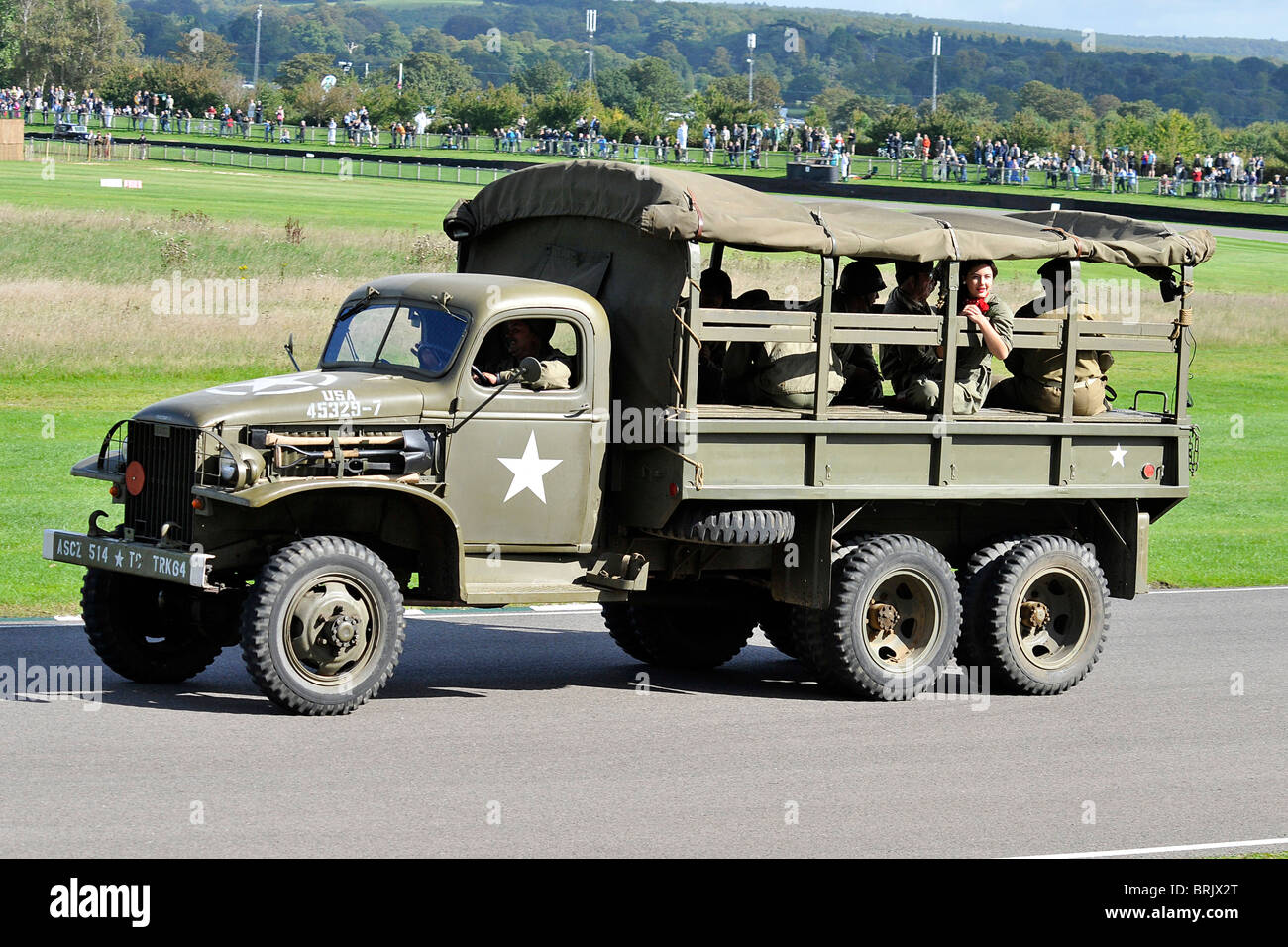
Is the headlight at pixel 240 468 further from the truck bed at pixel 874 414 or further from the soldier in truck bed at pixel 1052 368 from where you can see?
the soldier in truck bed at pixel 1052 368

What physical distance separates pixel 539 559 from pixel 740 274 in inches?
986

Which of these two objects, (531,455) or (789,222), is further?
(789,222)

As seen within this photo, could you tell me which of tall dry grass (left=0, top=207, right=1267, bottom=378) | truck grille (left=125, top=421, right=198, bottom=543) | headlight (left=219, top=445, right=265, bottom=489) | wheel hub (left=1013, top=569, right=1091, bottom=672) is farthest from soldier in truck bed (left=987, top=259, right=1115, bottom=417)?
tall dry grass (left=0, top=207, right=1267, bottom=378)

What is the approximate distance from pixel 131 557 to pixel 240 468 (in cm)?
88

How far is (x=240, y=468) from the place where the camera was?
998cm

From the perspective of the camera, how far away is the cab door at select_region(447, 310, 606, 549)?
10828 millimetres

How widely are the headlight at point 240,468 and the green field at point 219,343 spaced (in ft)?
14.2

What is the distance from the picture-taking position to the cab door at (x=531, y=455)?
10828 mm

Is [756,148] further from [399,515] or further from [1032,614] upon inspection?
[399,515]

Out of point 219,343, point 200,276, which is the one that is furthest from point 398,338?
point 200,276

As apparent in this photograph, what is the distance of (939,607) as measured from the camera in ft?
39.1
